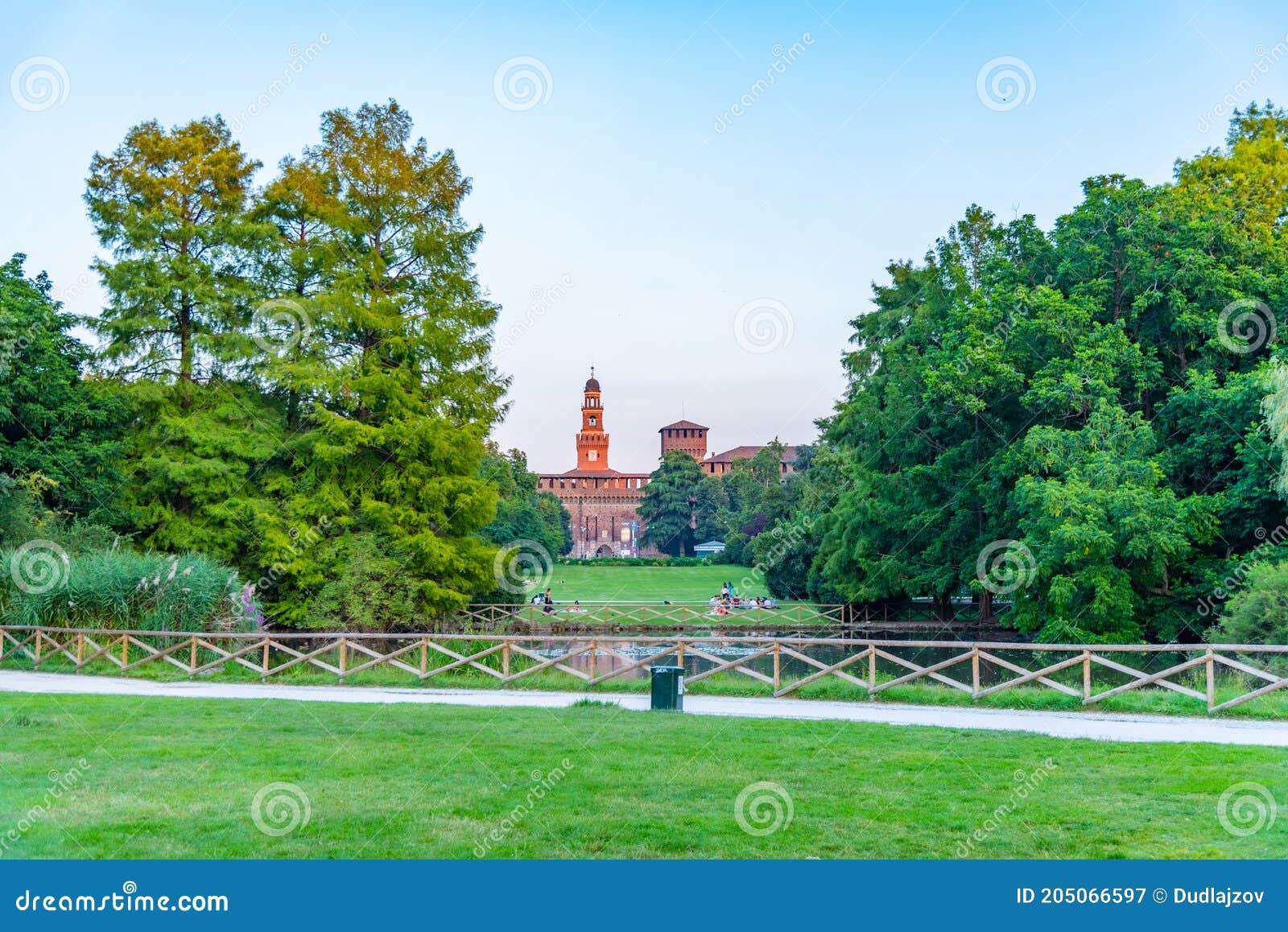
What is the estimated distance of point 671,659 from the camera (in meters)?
20.2

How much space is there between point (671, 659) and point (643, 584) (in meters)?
45.5

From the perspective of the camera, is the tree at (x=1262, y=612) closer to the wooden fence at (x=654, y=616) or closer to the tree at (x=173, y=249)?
the wooden fence at (x=654, y=616)

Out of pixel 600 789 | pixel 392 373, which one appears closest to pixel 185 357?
pixel 392 373

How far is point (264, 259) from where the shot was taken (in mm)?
30188

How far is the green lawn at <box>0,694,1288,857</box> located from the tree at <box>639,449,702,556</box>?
314 feet

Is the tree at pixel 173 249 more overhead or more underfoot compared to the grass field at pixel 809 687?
more overhead

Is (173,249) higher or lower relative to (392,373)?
Answer: higher

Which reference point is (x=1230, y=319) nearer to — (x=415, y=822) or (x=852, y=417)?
(x=852, y=417)

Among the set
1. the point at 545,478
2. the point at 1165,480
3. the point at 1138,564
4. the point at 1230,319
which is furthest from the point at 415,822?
the point at 545,478

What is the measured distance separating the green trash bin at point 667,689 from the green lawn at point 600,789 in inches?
60.3

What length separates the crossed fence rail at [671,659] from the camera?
13.6 meters

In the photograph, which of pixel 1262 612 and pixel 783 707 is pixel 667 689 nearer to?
pixel 783 707

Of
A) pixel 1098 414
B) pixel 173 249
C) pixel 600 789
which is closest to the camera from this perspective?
pixel 600 789

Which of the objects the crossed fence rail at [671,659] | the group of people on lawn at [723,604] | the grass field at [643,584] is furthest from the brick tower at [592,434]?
the crossed fence rail at [671,659]
